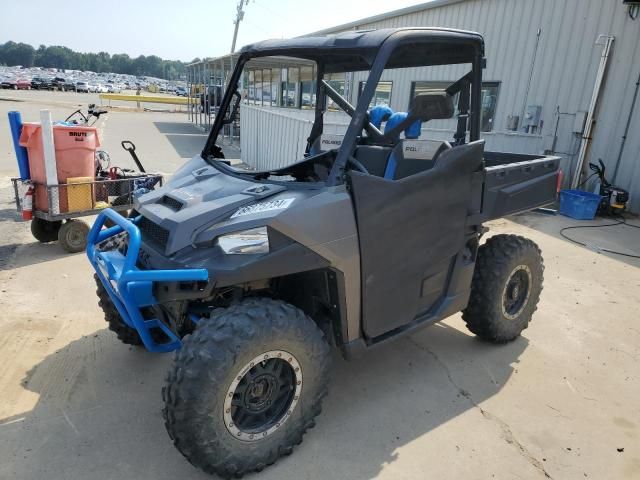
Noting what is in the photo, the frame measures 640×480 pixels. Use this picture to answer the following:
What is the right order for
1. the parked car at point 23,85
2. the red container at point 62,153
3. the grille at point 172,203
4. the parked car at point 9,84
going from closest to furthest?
the grille at point 172,203 < the red container at point 62,153 < the parked car at point 9,84 < the parked car at point 23,85

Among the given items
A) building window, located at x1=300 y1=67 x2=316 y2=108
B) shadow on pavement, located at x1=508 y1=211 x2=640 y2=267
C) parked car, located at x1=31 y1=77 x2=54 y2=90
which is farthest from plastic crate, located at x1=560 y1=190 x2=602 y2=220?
parked car, located at x1=31 y1=77 x2=54 y2=90

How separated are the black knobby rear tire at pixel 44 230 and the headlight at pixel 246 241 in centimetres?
431

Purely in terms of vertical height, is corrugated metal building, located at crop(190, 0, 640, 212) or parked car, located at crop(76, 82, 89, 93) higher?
corrugated metal building, located at crop(190, 0, 640, 212)

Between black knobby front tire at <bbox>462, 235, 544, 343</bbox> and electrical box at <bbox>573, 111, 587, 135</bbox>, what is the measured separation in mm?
6254

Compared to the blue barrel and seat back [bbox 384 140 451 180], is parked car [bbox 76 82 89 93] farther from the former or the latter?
seat back [bbox 384 140 451 180]

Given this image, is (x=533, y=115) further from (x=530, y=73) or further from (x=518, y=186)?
(x=518, y=186)

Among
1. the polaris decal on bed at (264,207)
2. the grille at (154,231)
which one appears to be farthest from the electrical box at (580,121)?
the grille at (154,231)

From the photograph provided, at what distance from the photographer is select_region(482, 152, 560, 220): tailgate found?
3.22m

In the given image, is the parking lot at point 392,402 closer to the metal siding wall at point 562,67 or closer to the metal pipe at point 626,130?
the metal pipe at point 626,130

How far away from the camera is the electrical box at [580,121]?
858 centimetres

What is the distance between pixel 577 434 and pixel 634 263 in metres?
3.95

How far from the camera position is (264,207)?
2.31 meters

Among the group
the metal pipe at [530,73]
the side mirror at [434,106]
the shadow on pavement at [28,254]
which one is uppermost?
the metal pipe at [530,73]

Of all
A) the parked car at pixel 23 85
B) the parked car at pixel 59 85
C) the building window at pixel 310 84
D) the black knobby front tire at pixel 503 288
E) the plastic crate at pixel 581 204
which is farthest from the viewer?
the parked car at pixel 59 85
